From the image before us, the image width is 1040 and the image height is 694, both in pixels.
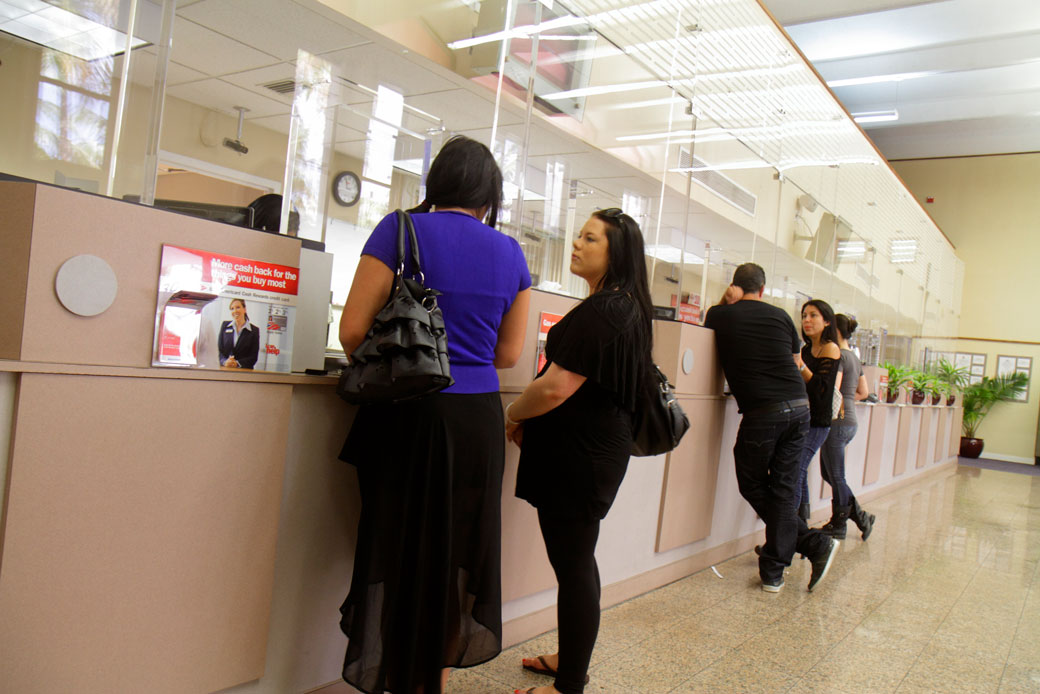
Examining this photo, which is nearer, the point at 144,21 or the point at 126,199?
the point at 126,199

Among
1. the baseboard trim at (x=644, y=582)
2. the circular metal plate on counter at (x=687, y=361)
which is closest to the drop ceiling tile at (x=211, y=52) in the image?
the circular metal plate on counter at (x=687, y=361)

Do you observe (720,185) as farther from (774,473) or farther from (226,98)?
(226,98)

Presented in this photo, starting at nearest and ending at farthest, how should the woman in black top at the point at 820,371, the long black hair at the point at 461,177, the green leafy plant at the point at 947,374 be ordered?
Result: 1. the long black hair at the point at 461,177
2. the woman in black top at the point at 820,371
3. the green leafy plant at the point at 947,374

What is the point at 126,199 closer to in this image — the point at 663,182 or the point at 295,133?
the point at 295,133

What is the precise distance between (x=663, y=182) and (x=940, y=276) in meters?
11.5

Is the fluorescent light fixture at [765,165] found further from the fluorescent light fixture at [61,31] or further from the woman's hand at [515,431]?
the fluorescent light fixture at [61,31]

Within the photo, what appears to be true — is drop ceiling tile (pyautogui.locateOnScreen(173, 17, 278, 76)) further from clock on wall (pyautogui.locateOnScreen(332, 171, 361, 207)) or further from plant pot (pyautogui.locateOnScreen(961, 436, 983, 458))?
plant pot (pyautogui.locateOnScreen(961, 436, 983, 458))

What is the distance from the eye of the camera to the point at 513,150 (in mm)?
2705

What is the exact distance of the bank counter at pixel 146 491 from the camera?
132cm

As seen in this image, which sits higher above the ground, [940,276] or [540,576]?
[940,276]

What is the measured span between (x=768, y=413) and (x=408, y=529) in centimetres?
230

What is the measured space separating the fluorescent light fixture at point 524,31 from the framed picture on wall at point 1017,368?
15319 millimetres

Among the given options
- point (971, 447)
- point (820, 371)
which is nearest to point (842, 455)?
point (820, 371)

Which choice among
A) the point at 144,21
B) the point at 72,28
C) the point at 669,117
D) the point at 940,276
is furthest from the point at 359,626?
the point at 940,276
